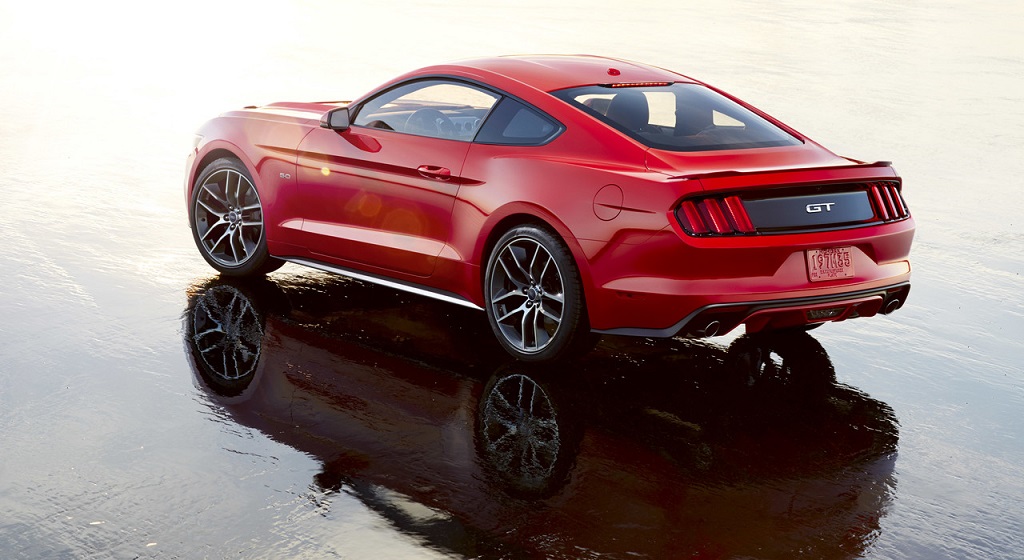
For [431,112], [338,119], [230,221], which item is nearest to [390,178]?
[431,112]

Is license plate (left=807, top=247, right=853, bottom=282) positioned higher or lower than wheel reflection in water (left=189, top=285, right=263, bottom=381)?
higher

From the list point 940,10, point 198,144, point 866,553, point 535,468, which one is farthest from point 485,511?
point 940,10

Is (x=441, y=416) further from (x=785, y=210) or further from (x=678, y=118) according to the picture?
(x=678, y=118)

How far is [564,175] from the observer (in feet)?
22.0

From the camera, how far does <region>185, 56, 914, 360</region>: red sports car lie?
632 centimetres

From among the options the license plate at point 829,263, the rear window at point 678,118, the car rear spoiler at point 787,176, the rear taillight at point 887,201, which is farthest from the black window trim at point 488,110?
the rear taillight at point 887,201

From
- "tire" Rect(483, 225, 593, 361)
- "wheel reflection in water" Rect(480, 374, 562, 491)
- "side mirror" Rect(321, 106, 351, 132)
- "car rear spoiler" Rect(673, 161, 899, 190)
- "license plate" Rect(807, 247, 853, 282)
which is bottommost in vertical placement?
"wheel reflection in water" Rect(480, 374, 562, 491)

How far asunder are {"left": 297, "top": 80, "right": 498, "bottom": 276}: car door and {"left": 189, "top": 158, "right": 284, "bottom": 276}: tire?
58 cm

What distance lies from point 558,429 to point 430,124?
235cm

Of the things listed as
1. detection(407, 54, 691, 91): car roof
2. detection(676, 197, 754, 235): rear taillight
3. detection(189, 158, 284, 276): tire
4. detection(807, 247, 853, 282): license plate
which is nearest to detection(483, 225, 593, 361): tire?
detection(676, 197, 754, 235): rear taillight

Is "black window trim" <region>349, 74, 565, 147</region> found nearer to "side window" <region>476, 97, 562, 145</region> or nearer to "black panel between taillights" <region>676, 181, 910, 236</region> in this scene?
"side window" <region>476, 97, 562, 145</region>

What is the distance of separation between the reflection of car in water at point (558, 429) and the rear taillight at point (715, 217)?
0.88 meters

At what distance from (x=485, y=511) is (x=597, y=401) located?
5.06 feet

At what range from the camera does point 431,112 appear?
7793 mm
